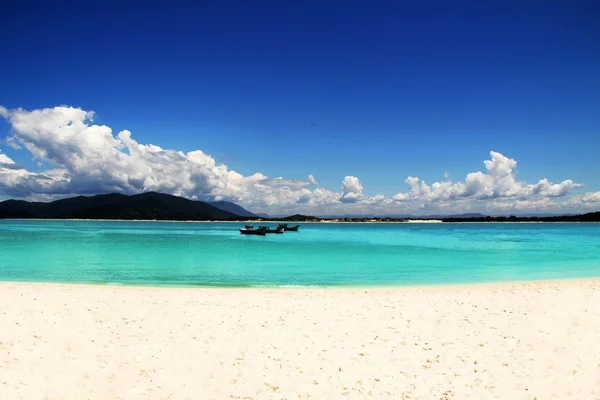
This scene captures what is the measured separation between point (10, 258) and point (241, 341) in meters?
33.1

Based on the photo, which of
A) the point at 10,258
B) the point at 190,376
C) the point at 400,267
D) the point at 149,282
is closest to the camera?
the point at 190,376

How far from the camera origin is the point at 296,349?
30.8 feet

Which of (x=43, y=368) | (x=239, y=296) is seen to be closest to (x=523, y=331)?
(x=239, y=296)

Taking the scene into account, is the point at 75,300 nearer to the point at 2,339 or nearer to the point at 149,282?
the point at 2,339

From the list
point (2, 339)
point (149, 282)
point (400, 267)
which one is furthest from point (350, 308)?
point (400, 267)

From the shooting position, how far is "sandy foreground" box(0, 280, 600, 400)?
752 centimetres

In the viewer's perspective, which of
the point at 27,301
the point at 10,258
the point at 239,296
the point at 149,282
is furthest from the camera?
the point at 10,258

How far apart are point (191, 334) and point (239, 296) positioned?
5.71 metres

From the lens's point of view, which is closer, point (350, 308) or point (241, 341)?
point (241, 341)

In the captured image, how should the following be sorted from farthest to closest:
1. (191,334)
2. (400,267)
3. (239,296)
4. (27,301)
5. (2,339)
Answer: (400,267) → (239,296) → (27,301) → (191,334) → (2,339)

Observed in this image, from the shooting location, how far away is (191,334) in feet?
33.9

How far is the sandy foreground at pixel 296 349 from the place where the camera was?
24.7 ft

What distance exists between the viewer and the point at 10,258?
Result: 33.8 metres

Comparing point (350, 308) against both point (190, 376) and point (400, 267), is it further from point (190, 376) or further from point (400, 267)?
point (400, 267)
